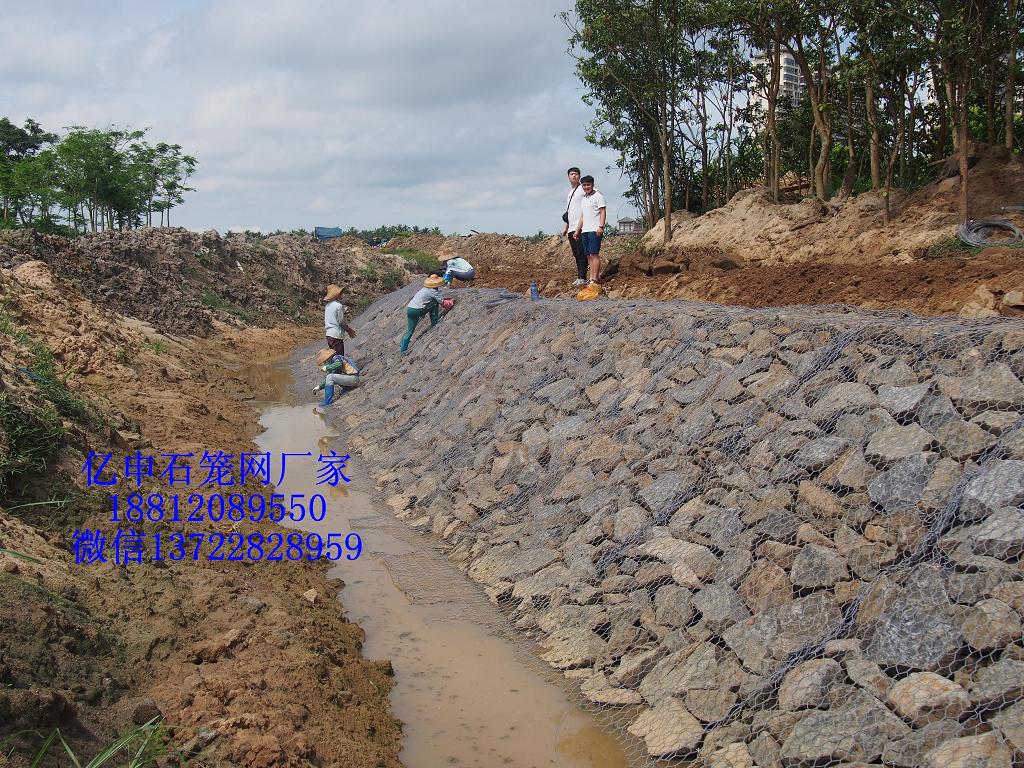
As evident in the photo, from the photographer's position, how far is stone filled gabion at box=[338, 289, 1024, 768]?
327cm

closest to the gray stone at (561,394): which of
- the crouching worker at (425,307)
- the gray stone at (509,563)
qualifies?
the gray stone at (509,563)

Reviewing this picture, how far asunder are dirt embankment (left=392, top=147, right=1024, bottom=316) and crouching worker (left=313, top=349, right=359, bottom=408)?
4.16 meters

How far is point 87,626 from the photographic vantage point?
3.82 meters

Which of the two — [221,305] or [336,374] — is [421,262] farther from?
[336,374]

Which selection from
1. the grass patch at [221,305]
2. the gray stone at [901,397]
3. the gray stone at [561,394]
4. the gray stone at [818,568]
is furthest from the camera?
the grass patch at [221,305]

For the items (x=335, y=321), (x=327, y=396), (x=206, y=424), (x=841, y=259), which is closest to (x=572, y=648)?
(x=206, y=424)

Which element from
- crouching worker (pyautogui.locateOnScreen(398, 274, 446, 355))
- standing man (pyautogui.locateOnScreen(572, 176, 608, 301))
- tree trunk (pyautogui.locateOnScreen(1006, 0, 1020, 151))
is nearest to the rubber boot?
crouching worker (pyautogui.locateOnScreen(398, 274, 446, 355))

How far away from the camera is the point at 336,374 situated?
12516 mm

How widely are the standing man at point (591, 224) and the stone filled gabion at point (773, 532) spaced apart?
3187 millimetres

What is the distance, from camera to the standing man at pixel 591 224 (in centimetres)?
1020

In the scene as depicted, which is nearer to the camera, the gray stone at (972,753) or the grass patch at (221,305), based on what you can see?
the gray stone at (972,753)

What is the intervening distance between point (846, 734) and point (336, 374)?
10.4m

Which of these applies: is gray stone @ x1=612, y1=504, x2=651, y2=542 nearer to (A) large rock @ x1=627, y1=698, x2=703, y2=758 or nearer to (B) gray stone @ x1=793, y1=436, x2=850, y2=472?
(B) gray stone @ x1=793, y1=436, x2=850, y2=472

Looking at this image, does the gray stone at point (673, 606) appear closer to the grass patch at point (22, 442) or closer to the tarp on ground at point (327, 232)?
the grass patch at point (22, 442)
